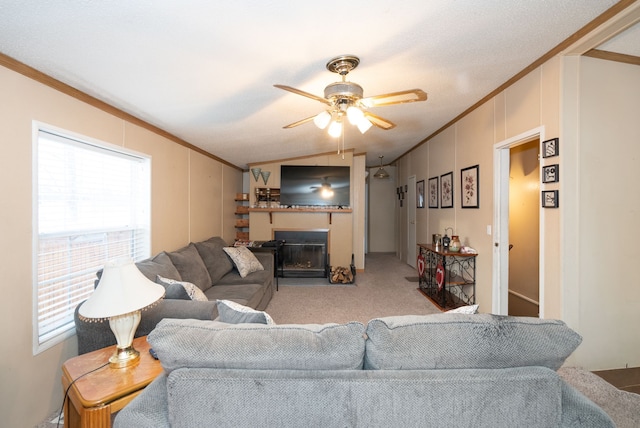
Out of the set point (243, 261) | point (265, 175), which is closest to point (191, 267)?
point (243, 261)

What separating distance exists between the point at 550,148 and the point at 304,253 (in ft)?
13.6

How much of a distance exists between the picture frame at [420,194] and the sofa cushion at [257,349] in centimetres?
502

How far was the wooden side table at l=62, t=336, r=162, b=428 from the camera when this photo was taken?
3.72ft

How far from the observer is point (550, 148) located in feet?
7.61

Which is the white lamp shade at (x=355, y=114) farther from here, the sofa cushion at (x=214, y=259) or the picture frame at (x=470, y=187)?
the sofa cushion at (x=214, y=259)

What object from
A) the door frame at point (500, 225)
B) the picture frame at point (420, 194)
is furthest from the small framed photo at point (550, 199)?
the picture frame at point (420, 194)

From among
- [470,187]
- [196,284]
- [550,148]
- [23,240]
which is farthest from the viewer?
[470,187]

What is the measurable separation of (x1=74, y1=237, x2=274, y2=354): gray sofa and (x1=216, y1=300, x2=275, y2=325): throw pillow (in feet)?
1.46

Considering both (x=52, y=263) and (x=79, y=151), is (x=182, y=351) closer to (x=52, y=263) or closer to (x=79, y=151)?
(x=52, y=263)

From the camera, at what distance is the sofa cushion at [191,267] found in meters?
2.82

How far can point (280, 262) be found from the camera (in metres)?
5.34

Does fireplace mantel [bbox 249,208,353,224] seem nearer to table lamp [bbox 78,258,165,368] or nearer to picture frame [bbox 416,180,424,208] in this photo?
picture frame [bbox 416,180,424,208]

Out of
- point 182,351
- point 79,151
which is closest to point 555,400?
point 182,351

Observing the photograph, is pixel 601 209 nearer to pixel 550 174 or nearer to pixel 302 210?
pixel 550 174
